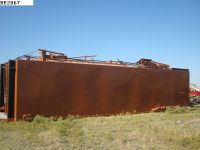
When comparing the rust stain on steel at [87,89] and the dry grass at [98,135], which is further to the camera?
the rust stain on steel at [87,89]

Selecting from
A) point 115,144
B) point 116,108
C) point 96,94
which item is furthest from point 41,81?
point 115,144

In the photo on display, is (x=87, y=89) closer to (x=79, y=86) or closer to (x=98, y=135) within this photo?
(x=79, y=86)

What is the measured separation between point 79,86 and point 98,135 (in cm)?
472

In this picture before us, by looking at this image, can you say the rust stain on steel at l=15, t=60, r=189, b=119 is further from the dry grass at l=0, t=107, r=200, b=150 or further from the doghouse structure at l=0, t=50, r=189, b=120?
the dry grass at l=0, t=107, r=200, b=150

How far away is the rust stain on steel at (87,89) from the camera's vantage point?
13.8m

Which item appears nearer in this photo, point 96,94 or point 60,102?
point 60,102

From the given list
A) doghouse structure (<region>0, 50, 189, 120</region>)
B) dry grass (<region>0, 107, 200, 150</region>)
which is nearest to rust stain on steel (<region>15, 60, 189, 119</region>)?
doghouse structure (<region>0, 50, 189, 120</region>)

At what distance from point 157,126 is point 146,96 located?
5490 millimetres

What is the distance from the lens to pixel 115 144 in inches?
383

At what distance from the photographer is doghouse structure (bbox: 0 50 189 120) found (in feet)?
45.0

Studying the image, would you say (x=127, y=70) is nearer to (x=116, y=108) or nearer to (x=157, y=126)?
(x=116, y=108)

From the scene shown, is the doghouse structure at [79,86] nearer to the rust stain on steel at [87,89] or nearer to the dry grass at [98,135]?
the rust stain on steel at [87,89]

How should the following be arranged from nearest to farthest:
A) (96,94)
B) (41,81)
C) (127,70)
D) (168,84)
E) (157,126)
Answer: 1. (157,126)
2. (41,81)
3. (96,94)
4. (127,70)
5. (168,84)

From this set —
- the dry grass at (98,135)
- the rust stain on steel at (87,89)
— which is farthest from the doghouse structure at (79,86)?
the dry grass at (98,135)
